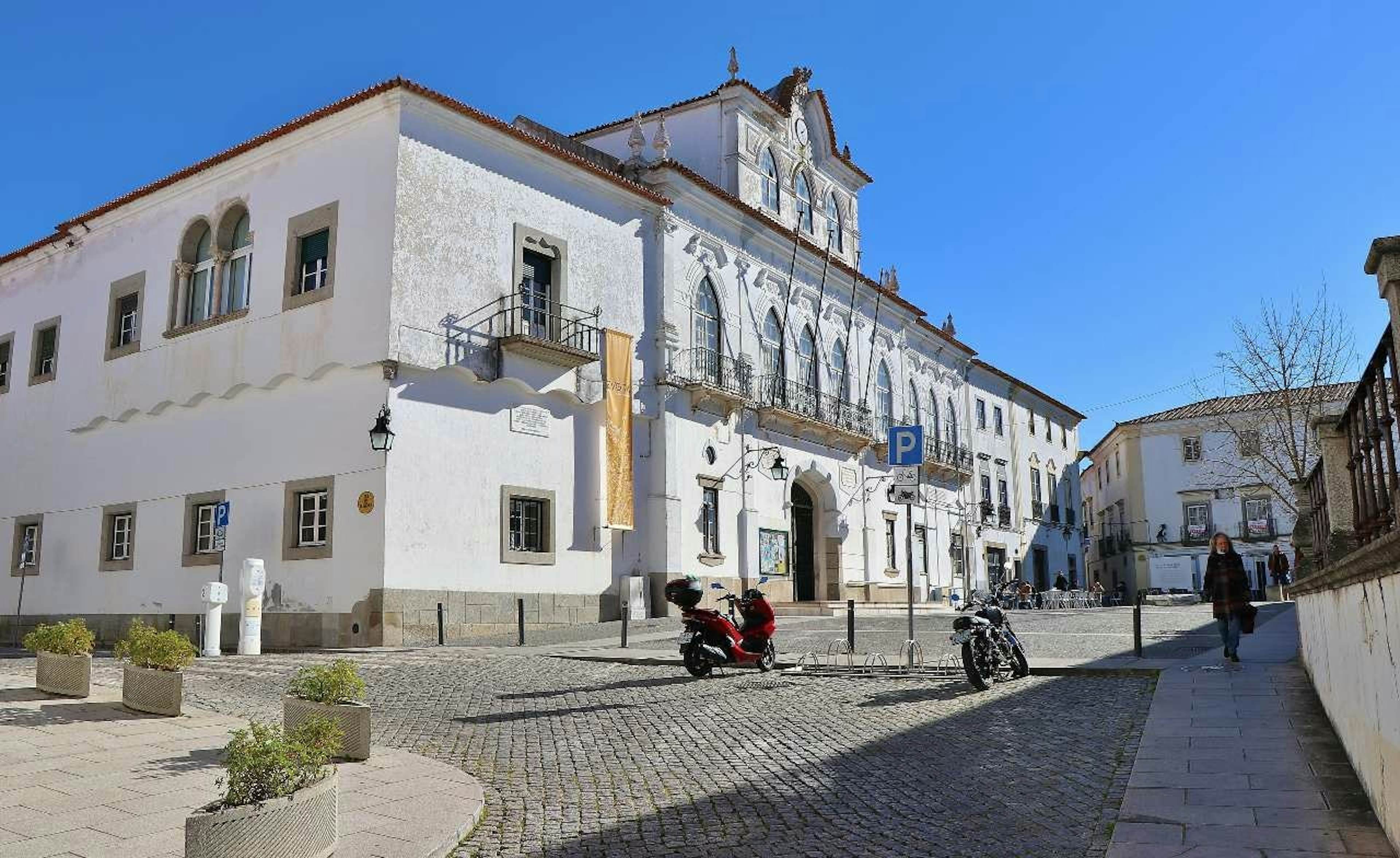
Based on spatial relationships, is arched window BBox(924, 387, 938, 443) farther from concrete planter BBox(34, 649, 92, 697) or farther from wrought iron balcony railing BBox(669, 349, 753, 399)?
concrete planter BBox(34, 649, 92, 697)

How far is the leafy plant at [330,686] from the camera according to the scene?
7363 mm

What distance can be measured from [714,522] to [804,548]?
5984mm

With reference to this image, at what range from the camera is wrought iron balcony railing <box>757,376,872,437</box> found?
28.8 meters

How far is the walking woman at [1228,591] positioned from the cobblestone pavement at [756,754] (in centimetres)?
168

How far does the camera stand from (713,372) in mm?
26562

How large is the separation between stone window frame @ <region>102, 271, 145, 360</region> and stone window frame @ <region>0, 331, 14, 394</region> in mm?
5109

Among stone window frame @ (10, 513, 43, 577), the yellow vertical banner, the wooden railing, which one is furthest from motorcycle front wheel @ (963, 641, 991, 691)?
stone window frame @ (10, 513, 43, 577)

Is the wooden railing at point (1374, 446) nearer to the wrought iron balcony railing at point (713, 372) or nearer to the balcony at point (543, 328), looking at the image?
the balcony at point (543, 328)

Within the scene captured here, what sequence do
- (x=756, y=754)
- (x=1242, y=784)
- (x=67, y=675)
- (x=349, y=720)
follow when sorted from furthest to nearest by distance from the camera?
(x=67, y=675) < (x=756, y=754) < (x=349, y=720) < (x=1242, y=784)

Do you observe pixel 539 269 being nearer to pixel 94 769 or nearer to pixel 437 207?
pixel 437 207

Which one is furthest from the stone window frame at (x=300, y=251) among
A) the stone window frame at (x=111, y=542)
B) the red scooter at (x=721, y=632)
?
the red scooter at (x=721, y=632)

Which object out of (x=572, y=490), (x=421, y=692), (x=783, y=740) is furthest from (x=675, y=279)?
(x=783, y=740)

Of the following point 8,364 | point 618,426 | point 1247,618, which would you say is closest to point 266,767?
point 1247,618

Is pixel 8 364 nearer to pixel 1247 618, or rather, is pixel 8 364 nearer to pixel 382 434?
pixel 382 434
